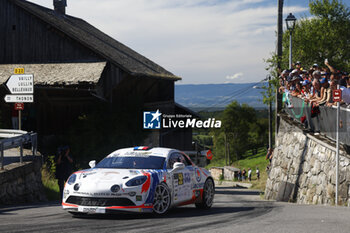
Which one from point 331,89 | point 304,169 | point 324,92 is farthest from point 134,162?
point 304,169

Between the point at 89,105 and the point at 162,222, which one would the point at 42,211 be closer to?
the point at 162,222

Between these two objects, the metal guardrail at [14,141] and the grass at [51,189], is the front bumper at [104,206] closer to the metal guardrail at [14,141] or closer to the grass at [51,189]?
the metal guardrail at [14,141]

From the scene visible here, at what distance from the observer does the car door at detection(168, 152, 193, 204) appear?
34.2 ft

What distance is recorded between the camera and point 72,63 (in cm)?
2966

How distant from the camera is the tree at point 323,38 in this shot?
111 feet

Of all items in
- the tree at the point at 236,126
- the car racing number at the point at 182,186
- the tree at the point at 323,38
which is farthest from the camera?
the tree at the point at 236,126

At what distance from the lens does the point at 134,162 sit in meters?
10.5

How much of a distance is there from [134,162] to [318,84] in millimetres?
10020

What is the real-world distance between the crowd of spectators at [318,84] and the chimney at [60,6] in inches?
800

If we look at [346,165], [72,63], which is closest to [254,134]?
[72,63]

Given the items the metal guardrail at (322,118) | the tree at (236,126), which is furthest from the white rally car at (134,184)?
the tree at (236,126)

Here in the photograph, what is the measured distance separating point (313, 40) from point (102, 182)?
90.1 feet

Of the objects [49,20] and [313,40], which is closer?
[49,20]

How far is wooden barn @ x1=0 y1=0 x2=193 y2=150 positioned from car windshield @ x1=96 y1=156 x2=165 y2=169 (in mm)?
15718
